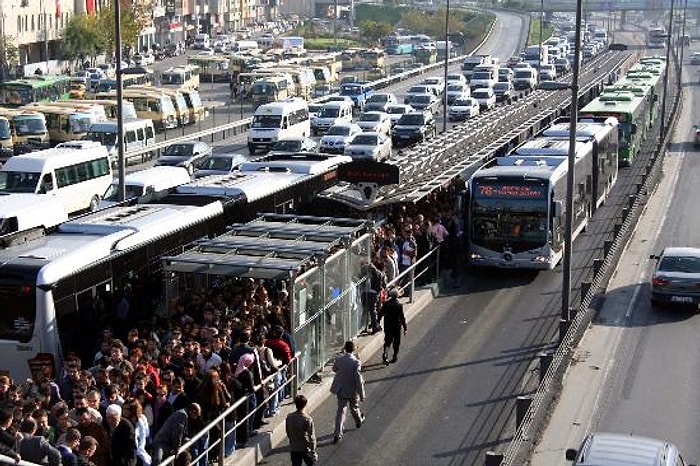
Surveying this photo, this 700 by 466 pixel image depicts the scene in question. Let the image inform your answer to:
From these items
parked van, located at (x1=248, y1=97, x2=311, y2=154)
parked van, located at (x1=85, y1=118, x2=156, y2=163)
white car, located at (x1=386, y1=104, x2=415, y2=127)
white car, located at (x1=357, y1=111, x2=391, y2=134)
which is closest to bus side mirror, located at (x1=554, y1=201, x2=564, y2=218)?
parked van, located at (x1=85, y1=118, x2=156, y2=163)

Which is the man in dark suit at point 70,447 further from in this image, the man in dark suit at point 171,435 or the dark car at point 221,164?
the dark car at point 221,164

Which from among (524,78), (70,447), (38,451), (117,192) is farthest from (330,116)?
(38,451)

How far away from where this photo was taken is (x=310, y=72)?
80.9 meters

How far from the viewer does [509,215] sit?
29328 mm

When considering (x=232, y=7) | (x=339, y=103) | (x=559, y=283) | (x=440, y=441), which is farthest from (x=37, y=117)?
(x=232, y=7)

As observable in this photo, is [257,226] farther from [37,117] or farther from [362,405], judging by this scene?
[37,117]

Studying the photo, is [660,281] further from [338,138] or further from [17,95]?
[17,95]

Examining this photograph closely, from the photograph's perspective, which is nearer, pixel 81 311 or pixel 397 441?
pixel 397 441

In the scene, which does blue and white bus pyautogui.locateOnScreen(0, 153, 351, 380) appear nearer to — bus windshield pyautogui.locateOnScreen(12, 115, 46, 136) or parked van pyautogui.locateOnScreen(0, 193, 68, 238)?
parked van pyautogui.locateOnScreen(0, 193, 68, 238)

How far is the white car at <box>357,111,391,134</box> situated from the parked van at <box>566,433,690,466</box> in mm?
41196

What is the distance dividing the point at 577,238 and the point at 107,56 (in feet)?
272

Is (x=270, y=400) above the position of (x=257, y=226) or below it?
below

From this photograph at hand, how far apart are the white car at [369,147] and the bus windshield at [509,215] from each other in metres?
18.4

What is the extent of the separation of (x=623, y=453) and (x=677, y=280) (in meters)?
13.2
